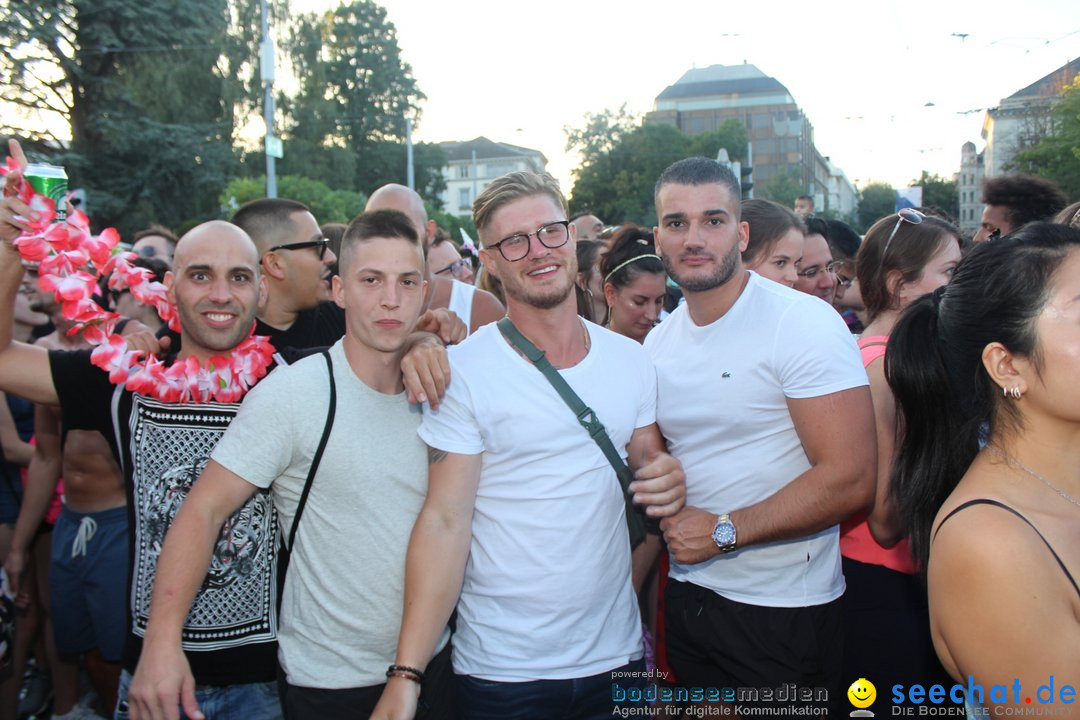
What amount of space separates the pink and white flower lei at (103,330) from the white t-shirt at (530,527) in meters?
0.85

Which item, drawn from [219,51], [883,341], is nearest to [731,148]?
[219,51]

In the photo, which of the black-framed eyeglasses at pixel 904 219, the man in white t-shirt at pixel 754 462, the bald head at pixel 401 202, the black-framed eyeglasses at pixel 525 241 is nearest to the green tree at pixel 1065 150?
the black-framed eyeglasses at pixel 904 219

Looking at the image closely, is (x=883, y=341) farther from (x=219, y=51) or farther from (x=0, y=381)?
(x=219, y=51)

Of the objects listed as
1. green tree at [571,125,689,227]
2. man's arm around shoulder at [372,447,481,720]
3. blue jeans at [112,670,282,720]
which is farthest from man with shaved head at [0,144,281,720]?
green tree at [571,125,689,227]

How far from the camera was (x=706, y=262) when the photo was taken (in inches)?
123

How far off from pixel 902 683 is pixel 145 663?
8.51ft

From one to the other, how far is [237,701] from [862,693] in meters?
2.29

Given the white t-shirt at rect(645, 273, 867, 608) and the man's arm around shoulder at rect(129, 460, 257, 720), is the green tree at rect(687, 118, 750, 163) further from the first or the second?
the man's arm around shoulder at rect(129, 460, 257, 720)

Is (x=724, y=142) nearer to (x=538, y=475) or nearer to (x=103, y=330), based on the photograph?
(x=103, y=330)

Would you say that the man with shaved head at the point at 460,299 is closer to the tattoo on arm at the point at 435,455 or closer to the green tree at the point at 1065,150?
the tattoo on arm at the point at 435,455

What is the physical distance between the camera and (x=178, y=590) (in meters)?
2.36

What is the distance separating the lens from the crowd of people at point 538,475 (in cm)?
236

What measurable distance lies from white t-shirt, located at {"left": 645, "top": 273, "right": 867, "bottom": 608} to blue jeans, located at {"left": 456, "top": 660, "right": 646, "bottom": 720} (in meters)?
0.66

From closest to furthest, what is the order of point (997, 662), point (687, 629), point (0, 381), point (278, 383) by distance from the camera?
point (997, 662)
point (278, 383)
point (0, 381)
point (687, 629)
